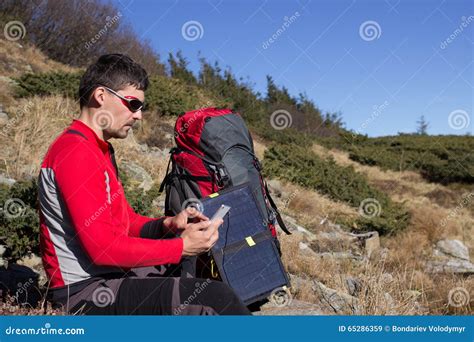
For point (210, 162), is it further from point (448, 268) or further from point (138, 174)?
point (448, 268)

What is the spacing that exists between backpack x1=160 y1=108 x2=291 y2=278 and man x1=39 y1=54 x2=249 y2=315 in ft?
5.44

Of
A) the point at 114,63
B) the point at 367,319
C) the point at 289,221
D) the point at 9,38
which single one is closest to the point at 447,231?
the point at 289,221

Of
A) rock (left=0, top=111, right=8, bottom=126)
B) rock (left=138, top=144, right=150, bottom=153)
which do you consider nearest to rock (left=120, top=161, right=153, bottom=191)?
rock (left=138, top=144, right=150, bottom=153)

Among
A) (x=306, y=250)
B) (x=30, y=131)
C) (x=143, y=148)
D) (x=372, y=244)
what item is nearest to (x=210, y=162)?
(x=306, y=250)

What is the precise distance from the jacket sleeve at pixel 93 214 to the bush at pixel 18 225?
2317 millimetres

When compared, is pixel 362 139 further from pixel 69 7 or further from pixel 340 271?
pixel 340 271

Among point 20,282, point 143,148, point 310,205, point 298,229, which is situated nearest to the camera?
point 20,282

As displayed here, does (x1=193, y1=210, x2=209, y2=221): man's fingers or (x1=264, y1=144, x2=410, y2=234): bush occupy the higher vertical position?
(x1=264, y1=144, x2=410, y2=234): bush

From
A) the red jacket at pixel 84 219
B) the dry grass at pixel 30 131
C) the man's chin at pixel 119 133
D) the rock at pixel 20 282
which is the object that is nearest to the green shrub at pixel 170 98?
the dry grass at pixel 30 131

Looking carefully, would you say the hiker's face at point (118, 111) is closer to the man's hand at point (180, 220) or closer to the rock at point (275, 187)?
the man's hand at point (180, 220)

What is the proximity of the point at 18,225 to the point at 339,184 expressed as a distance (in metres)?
8.39

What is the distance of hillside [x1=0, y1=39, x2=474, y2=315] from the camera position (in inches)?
167

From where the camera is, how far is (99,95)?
2363 millimetres

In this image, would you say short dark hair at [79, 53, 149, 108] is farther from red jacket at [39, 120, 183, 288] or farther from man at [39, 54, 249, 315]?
red jacket at [39, 120, 183, 288]
